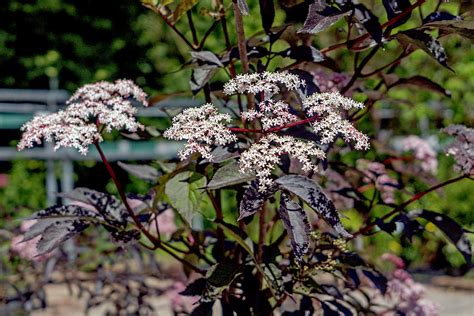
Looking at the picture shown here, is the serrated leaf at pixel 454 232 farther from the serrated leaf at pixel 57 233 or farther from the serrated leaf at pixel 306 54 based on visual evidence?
the serrated leaf at pixel 57 233

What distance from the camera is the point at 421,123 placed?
5344mm

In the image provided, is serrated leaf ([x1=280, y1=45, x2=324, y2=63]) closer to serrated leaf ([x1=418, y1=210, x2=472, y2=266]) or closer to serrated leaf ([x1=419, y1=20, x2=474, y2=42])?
serrated leaf ([x1=419, y1=20, x2=474, y2=42])

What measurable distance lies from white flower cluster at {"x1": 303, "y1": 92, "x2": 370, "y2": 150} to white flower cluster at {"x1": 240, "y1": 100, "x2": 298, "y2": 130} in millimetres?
32

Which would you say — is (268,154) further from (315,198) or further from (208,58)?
(208,58)

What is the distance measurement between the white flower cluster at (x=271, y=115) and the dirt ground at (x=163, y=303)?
2480 millimetres

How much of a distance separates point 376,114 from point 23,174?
8.55ft

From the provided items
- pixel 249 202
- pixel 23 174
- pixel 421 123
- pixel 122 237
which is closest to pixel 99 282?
pixel 122 237

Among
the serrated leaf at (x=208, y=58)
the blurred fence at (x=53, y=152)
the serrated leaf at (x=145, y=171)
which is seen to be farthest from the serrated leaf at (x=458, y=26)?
the blurred fence at (x=53, y=152)

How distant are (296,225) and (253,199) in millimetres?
75

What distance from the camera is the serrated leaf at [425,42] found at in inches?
46.7

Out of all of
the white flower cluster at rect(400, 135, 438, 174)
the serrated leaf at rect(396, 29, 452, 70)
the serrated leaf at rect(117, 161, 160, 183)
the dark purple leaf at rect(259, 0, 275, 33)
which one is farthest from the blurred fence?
the serrated leaf at rect(396, 29, 452, 70)

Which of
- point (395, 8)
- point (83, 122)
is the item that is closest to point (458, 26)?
point (395, 8)

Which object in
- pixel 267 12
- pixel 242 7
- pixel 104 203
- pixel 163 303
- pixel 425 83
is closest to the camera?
pixel 242 7

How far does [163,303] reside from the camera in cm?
395
